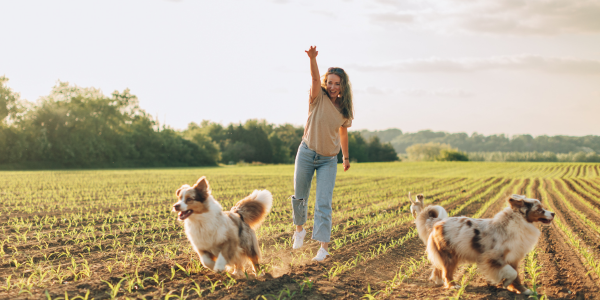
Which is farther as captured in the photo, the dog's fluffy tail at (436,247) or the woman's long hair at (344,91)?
the woman's long hair at (344,91)

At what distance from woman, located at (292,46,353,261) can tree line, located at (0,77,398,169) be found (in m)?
48.0

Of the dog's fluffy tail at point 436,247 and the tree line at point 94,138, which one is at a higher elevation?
the tree line at point 94,138

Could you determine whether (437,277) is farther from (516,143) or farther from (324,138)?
(516,143)

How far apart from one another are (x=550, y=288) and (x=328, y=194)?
9.32ft

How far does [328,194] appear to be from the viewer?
5180 millimetres

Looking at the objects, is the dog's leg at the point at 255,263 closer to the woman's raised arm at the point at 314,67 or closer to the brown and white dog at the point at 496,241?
the brown and white dog at the point at 496,241

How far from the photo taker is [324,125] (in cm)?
495

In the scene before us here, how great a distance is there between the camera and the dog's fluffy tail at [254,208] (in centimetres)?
466

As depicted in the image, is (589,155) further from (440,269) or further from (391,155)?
(440,269)

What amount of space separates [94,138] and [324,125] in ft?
172

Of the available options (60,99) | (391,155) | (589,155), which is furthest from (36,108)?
(589,155)

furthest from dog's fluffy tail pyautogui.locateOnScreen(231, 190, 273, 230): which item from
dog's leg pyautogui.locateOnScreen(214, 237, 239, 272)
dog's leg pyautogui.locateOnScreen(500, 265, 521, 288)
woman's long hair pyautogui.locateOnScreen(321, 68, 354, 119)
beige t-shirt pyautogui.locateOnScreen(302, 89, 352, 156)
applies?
dog's leg pyautogui.locateOnScreen(500, 265, 521, 288)

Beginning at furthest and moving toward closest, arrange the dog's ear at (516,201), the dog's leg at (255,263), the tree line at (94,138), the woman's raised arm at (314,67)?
the tree line at (94,138) < the woman's raised arm at (314,67) < the dog's leg at (255,263) < the dog's ear at (516,201)

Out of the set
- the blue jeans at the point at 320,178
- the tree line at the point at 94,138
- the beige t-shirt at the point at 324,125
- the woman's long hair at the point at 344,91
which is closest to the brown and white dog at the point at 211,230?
the blue jeans at the point at 320,178
